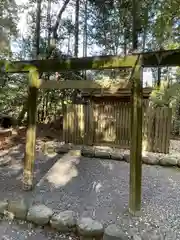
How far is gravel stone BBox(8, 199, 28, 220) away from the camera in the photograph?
11.2 ft

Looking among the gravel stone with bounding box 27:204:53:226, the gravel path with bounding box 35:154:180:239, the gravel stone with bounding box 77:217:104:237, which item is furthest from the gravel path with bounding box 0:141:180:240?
the gravel stone with bounding box 77:217:104:237

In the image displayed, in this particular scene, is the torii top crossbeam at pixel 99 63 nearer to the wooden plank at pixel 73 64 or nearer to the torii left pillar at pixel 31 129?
the wooden plank at pixel 73 64

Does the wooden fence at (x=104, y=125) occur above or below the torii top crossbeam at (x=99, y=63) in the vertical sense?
below

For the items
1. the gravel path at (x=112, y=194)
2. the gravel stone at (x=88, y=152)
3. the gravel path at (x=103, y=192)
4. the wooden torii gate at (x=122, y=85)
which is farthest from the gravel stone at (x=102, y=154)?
the wooden torii gate at (x=122, y=85)

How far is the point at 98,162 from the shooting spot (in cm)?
629

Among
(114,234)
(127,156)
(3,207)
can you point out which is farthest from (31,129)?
(127,156)

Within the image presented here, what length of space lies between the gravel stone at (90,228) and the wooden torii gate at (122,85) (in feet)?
2.35

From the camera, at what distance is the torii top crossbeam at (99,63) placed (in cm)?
323

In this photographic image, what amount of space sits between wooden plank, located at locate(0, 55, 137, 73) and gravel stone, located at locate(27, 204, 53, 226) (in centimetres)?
229

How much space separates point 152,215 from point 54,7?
11.2 metres

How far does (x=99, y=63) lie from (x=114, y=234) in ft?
8.13

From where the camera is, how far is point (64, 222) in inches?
124

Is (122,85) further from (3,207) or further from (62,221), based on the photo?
(3,207)

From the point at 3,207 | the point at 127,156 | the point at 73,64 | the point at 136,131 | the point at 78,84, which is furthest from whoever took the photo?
the point at 127,156
